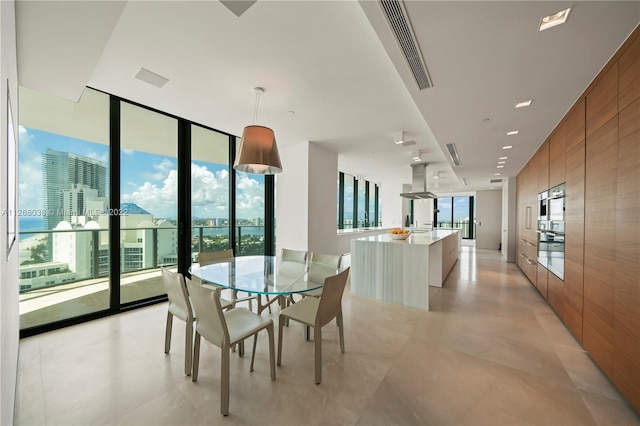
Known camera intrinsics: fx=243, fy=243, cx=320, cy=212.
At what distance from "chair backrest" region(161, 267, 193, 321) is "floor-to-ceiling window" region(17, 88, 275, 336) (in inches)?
66.2

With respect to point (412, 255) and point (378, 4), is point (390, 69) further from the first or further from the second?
point (412, 255)

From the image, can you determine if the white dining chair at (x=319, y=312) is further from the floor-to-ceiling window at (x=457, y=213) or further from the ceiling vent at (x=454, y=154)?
the floor-to-ceiling window at (x=457, y=213)

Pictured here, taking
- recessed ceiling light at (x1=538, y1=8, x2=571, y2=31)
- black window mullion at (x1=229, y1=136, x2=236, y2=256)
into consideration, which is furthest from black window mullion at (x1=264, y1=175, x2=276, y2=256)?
recessed ceiling light at (x1=538, y1=8, x2=571, y2=31)

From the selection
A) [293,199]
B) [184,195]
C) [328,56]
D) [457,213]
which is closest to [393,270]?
[293,199]

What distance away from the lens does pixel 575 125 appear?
2641 mm

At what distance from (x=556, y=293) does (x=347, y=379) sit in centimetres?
305

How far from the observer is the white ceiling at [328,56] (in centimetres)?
154

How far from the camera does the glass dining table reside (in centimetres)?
198

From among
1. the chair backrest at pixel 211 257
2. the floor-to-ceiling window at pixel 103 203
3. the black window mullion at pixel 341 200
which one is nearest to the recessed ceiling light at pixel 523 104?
the chair backrest at pixel 211 257

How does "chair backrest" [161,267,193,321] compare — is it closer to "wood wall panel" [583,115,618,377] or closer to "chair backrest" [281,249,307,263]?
"chair backrest" [281,249,307,263]

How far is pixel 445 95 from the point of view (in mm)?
2441

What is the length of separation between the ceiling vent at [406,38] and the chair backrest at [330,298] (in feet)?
5.82

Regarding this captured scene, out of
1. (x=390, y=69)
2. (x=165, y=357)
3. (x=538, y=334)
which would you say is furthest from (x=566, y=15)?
(x=165, y=357)

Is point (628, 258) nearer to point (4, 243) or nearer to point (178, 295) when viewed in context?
point (178, 295)
